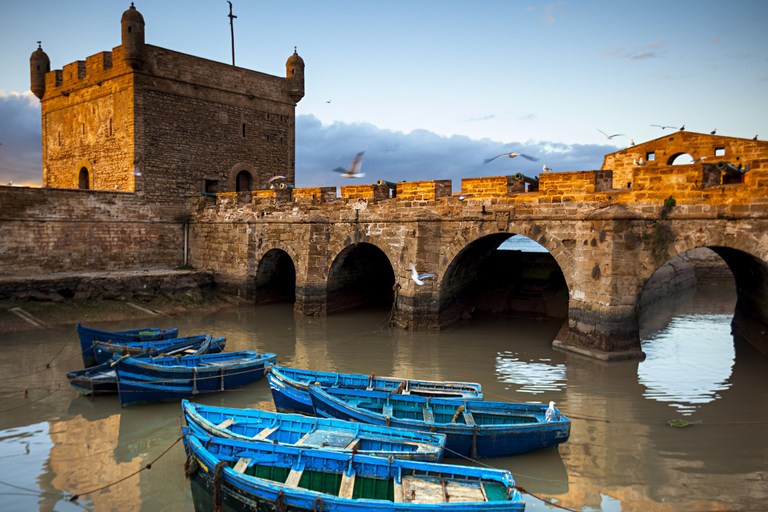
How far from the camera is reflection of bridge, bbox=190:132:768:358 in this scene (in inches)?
416

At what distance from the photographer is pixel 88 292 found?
15.1 m

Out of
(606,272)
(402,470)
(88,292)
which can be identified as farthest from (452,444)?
(88,292)

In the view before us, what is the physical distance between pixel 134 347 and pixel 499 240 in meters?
11.2

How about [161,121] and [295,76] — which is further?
[295,76]

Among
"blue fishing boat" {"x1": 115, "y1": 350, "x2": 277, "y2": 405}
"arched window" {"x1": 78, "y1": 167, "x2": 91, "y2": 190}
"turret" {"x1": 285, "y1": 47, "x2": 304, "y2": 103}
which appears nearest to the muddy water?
"blue fishing boat" {"x1": 115, "y1": 350, "x2": 277, "y2": 405}

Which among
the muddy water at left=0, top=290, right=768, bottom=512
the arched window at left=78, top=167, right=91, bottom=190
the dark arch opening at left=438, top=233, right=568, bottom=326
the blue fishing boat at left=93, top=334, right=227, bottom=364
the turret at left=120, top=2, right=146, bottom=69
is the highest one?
the turret at left=120, top=2, right=146, bottom=69

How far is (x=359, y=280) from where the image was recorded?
58.6ft

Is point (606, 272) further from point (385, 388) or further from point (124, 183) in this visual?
point (124, 183)

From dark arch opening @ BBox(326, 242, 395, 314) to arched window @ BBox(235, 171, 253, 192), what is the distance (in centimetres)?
797

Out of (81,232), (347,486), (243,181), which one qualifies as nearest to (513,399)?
(347,486)

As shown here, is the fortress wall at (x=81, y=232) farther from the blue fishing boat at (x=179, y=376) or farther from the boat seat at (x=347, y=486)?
the boat seat at (x=347, y=486)

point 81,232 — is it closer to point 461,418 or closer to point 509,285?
point 509,285

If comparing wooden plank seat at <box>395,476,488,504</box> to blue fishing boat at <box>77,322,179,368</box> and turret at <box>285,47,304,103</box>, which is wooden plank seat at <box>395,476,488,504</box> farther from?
turret at <box>285,47,304,103</box>

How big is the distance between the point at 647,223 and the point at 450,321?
6145mm
